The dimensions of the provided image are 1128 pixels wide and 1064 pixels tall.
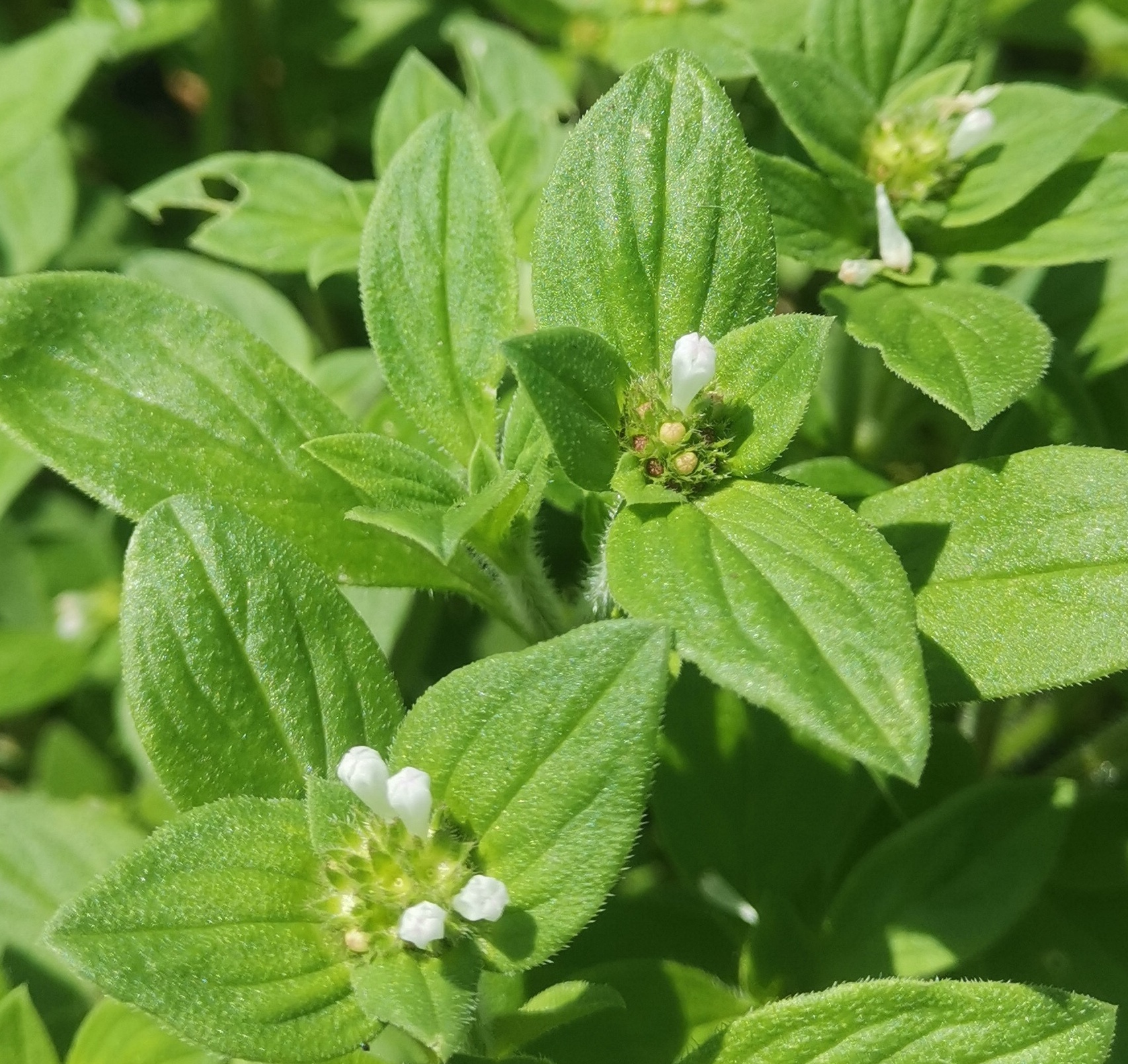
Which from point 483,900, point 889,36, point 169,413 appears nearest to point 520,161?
point 889,36

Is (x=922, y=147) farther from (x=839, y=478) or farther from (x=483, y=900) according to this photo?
(x=483, y=900)

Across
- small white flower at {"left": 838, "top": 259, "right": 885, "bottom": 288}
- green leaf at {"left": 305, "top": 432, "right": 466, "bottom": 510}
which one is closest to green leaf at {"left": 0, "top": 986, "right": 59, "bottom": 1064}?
green leaf at {"left": 305, "top": 432, "right": 466, "bottom": 510}

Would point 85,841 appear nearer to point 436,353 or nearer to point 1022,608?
point 436,353

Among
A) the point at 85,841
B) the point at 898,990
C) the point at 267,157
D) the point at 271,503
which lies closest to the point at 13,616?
the point at 85,841

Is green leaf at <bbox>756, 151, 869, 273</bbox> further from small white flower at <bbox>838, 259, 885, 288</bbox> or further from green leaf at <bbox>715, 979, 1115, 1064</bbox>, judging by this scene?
green leaf at <bbox>715, 979, 1115, 1064</bbox>

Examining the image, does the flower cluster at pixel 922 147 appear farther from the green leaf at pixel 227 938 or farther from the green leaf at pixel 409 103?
the green leaf at pixel 227 938
